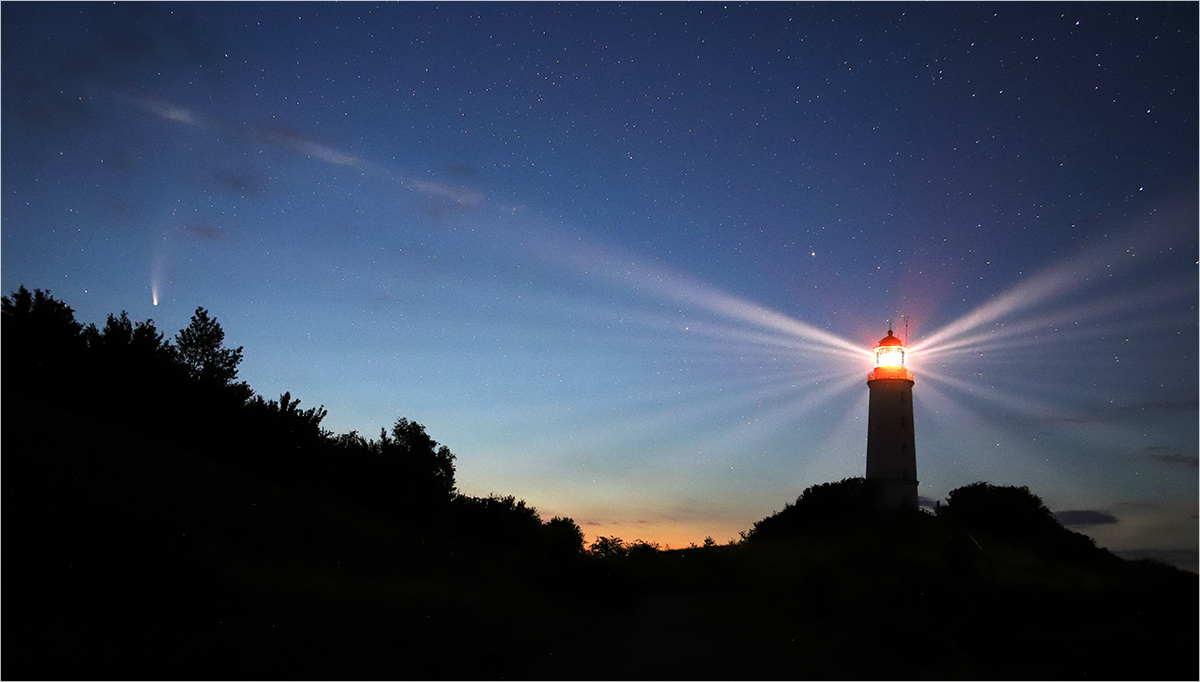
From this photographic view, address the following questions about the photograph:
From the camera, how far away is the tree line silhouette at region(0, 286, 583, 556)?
21.8 meters

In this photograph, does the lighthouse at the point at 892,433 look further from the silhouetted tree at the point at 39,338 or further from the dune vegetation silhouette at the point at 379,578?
the silhouetted tree at the point at 39,338

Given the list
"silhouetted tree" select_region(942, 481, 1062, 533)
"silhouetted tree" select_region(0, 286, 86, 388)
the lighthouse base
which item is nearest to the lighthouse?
the lighthouse base

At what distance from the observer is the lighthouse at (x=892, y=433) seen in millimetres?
32562

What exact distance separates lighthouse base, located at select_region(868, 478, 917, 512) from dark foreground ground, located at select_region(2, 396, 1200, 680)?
11355 mm

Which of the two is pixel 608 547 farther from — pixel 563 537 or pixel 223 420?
pixel 223 420

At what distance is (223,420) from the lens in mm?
23703

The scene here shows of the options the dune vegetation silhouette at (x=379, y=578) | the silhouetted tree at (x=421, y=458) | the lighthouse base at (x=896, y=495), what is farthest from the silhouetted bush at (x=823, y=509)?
the silhouetted tree at (x=421, y=458)

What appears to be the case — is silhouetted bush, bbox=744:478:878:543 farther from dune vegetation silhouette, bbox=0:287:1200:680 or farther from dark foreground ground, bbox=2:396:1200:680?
dark foreground ground, bbox=2:396:1200:680

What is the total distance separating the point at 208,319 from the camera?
3956 cm

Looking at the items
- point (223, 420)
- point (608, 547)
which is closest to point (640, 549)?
point (608, 547)

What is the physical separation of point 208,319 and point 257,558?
3075cm

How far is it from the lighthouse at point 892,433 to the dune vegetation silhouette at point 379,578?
3298 mm

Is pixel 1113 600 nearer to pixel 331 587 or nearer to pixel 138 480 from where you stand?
pixel 331 587

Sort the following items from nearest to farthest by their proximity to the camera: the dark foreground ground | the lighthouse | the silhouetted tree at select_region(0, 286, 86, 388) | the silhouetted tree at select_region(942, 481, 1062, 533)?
1. the dark foreground ground
2. the silhouetted tree at select_region(0, 286, 86, 388)
3. the silhouetted tree at select_region(942, 481, 1062, 533)
4. the lighthouse
